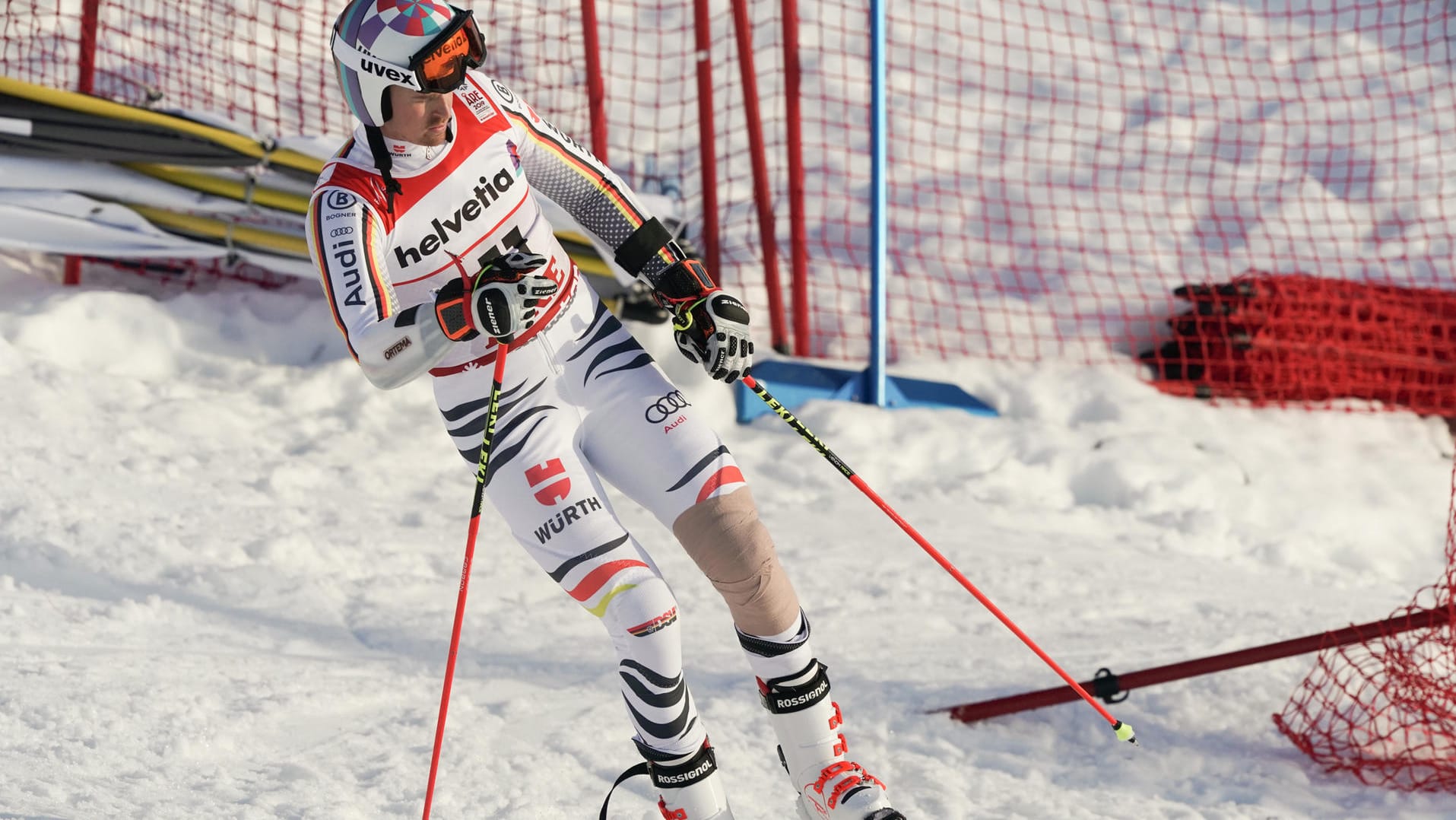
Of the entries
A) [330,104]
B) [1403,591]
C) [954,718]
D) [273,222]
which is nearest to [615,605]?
[954,718]

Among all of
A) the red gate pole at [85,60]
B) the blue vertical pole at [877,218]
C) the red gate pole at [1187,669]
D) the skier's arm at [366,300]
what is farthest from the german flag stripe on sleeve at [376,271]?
the red gate pole at [85,60]

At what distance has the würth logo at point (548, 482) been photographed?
301 centimetres

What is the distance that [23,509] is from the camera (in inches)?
187

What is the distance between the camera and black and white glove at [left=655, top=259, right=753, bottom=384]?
10.3 ft

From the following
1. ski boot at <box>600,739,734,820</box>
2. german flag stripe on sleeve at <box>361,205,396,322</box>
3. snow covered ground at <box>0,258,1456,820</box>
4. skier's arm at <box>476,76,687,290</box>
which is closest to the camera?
german flag stripe on sleeve at <box>361,205,396,322</box>

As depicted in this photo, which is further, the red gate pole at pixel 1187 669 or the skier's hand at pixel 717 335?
the red gate pole at pixel 1187 669

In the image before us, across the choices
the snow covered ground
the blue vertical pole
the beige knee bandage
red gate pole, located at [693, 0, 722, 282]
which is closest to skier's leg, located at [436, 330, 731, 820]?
the beige knee bandage

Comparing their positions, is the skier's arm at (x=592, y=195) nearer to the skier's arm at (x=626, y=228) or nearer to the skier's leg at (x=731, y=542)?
the skier's arm at (x=626, y=228)

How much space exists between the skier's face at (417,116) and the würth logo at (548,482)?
30.7 inches

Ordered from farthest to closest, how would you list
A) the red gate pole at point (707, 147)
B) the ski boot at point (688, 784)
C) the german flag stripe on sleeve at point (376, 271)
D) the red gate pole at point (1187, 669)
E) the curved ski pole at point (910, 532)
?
the red gate pole at point (707, 147) < the red gate pole at point (1187, 669) < the curved ski pole at point (910, 532) < the ski boot at point (688, 784) < the german flag stripe on sleeve at point (376, 271)

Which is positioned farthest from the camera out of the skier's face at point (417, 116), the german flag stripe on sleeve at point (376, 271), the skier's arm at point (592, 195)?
the skier's arm at point (592, 195)

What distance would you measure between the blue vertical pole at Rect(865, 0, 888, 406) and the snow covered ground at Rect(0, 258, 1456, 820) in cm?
26

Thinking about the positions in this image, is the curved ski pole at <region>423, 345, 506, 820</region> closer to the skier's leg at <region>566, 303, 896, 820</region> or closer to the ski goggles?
the skier's leg at <region>566, 303, 896, 820</region>

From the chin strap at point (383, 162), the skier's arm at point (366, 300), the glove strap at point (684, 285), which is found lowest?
the glove strap at point (684, 285)
